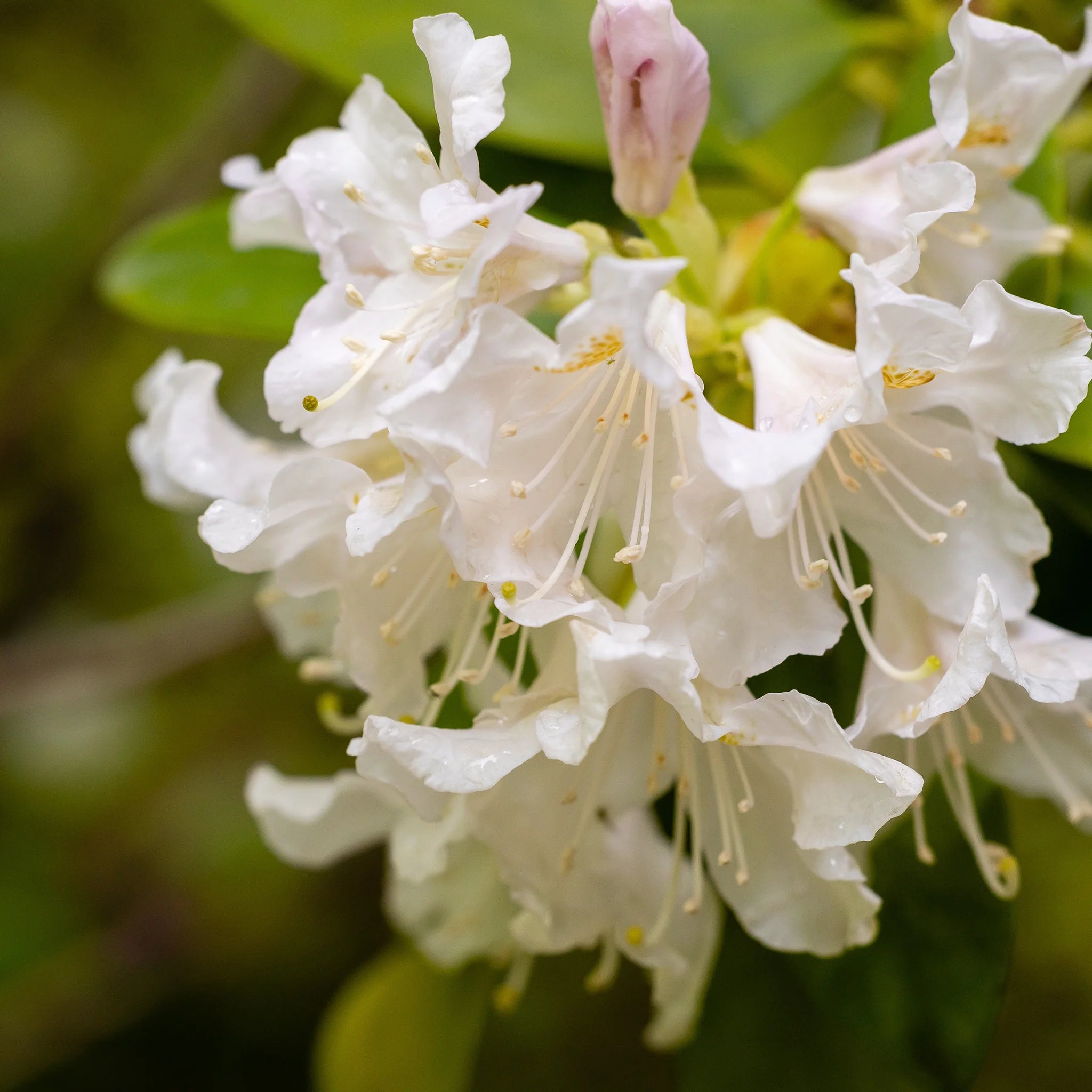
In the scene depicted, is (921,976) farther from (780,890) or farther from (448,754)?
(448,754)

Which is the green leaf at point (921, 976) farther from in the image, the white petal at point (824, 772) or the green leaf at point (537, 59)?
the green leaf at point (537, 59)

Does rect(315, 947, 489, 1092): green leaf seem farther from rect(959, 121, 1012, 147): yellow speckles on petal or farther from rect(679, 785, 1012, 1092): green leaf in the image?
rect(959, 121, 1012, 147): yellow speckles on petal

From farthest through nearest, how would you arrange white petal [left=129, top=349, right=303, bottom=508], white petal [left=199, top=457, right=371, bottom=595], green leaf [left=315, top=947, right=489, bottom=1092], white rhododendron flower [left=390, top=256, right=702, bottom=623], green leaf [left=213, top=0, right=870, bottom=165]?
green leaf [left=315, top=947, right=489, bottom=1092] < green leaf [left=213, top=0, right=870, bottom=165] < white petal [left=129, top=349, right=303, bottom=508] < white petal [left=199, top=457, right=371, bottom=595] < white rhododendron flower [left=390, top=256, right=702, bottom=623]

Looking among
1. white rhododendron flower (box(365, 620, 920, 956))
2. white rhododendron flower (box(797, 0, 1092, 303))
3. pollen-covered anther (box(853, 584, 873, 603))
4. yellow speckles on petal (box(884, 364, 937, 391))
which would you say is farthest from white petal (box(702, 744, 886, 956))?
white rhododendron flower (box(797, 0, 1092, 303))

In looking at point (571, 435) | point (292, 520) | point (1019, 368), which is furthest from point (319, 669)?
point (1019, 368)

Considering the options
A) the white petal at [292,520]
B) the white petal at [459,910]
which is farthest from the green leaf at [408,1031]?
the white petal at [292,520]

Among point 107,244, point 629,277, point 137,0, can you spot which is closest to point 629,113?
point 629,277

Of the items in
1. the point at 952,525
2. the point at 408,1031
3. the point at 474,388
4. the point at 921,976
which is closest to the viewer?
the point at 474,388
